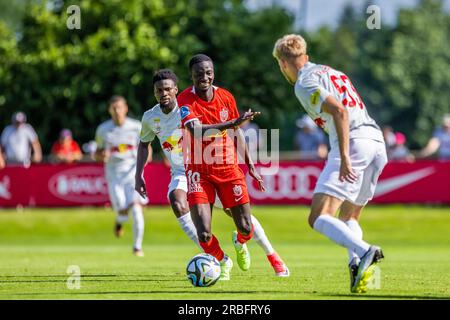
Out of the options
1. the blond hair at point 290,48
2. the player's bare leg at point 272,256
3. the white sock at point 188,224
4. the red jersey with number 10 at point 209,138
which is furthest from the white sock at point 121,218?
the blond hair at point 290,48

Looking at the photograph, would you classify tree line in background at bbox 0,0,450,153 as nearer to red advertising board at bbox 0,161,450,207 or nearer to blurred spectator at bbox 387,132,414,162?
blurred spectator at bbox 387,132,414,162

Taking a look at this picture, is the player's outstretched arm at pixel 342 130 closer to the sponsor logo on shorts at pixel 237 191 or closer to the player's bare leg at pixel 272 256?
the sponsor logo on shorts at pixel 237 191

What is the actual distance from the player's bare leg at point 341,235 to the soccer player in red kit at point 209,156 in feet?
5.83

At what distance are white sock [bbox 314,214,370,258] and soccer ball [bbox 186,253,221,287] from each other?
1.47m

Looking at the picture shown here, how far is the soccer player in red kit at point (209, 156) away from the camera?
1229 centimetres

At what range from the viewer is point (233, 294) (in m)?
10.6

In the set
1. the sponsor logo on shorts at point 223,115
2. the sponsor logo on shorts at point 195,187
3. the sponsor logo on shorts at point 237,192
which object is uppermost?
the sponsor logo on shorts at point 223,115

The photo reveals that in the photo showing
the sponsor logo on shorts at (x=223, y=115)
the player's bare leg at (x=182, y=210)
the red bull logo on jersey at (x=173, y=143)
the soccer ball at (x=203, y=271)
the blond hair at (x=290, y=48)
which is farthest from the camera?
the red bull logo on jersey at (x=173, y=143)

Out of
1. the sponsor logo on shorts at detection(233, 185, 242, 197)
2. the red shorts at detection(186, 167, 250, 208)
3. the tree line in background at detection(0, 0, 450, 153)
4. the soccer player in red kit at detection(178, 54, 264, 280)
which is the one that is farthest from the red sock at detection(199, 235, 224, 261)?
the tree line in background at detection(0, 0, 450, 153)

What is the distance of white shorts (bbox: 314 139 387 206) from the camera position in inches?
418

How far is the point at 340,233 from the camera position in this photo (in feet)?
34.3

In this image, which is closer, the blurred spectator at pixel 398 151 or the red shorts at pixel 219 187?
the red shorts at pixel 219 187

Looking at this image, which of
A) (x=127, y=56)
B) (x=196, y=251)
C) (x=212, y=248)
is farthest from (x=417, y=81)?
(x=212, y=248)

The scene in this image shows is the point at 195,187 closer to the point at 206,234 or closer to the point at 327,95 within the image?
the point at 206,234
